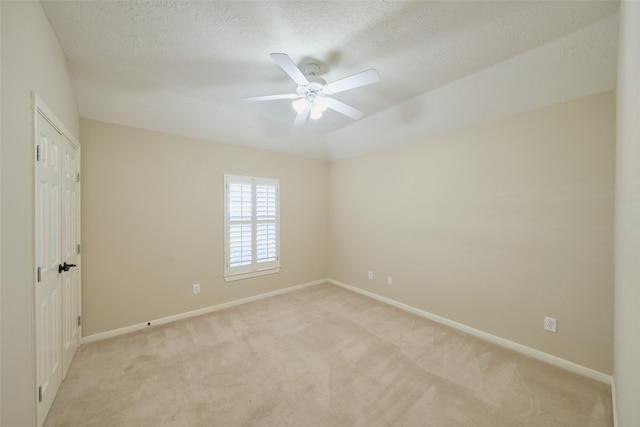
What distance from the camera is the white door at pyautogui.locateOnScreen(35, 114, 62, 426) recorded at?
4.88 feet

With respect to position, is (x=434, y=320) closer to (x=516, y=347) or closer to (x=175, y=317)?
(x=516, y=347)

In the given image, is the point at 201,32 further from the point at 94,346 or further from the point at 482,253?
the point at 482,253

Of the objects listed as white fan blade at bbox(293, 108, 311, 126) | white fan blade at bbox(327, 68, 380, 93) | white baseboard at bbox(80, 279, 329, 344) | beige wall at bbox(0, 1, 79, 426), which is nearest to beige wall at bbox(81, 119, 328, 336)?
white baseboard at bbox(80, 279, 329, 344)

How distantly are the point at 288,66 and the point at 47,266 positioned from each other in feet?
7.18

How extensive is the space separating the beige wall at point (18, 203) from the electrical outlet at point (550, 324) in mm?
3806

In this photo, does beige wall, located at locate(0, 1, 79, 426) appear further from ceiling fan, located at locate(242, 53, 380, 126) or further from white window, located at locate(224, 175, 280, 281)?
white window, located at locate(224, 175, 280, 281)

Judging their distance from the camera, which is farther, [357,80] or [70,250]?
[70,250]

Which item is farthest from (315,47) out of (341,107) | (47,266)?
(47,266)

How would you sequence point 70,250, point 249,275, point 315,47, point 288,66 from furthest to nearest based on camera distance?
point 249,275
point 70,250
point 315,47
point 288,66

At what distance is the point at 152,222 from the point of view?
3002mm

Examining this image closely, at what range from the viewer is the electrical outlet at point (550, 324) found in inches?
87.7

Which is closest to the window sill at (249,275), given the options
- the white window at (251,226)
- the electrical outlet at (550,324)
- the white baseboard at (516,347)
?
the white window at (251,226)

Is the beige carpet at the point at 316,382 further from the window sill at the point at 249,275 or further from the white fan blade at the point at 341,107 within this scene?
the white fan blade at the point at 341,107

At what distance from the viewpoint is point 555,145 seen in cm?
223
